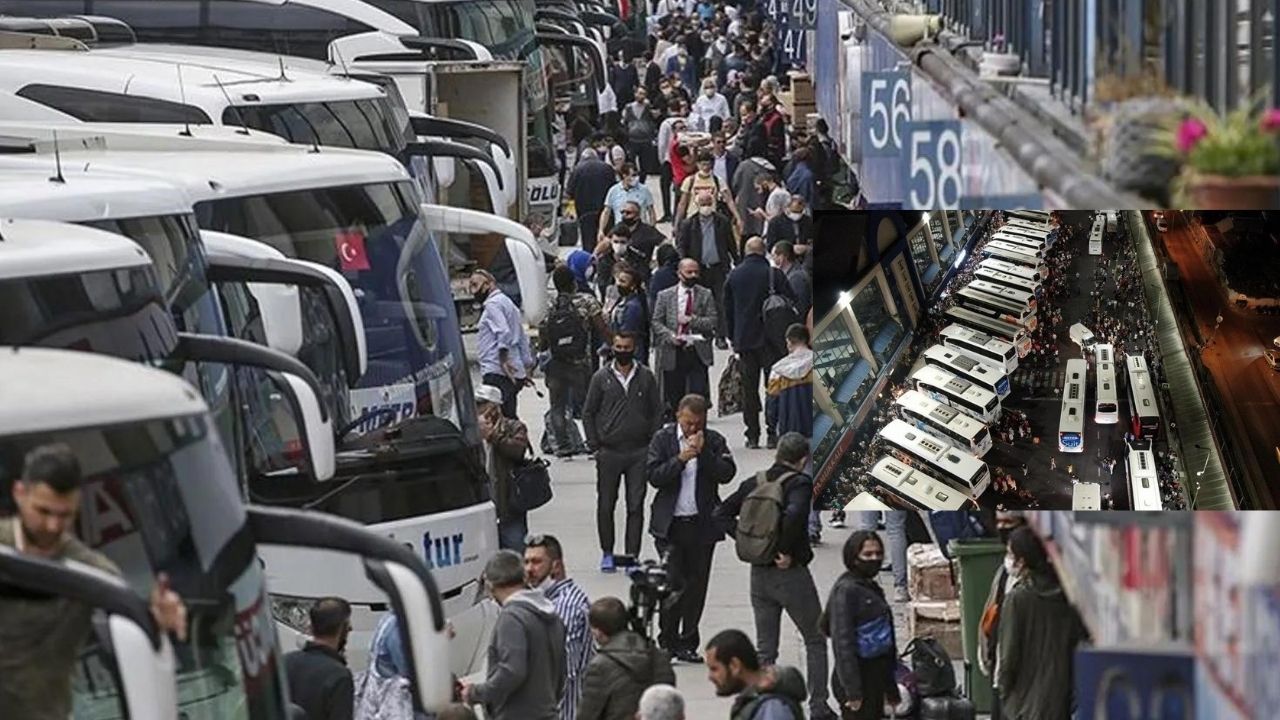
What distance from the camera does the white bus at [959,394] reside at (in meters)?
11.5

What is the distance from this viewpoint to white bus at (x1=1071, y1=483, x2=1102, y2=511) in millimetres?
10898

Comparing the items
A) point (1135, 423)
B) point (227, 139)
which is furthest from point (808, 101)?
point (1135, 423)

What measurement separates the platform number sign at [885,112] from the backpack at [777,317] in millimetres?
4035

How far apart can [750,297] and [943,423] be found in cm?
1171

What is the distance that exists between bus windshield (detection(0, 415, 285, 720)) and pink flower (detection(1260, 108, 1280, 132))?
2.79 meters

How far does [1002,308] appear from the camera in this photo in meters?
11.6

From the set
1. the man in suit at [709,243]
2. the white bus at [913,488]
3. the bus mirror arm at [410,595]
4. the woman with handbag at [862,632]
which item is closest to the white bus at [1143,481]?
the white bus at [913,488]

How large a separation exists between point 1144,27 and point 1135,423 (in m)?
2.35

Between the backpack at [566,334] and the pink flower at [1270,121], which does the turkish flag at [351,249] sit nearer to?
the backpack at [566,334]

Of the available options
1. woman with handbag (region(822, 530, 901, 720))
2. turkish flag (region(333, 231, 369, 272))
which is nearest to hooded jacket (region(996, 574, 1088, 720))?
woman with handbag (region(822, 530, 901, 720))

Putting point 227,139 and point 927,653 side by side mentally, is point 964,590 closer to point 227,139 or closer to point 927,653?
point 927,653

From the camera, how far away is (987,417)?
38.0ft

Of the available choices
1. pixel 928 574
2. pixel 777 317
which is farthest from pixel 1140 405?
pixel 777 317

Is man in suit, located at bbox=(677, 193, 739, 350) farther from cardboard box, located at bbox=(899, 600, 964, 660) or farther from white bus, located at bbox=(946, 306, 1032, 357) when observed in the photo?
white bus, located at bbox=(946, 306, 1032, 357)
